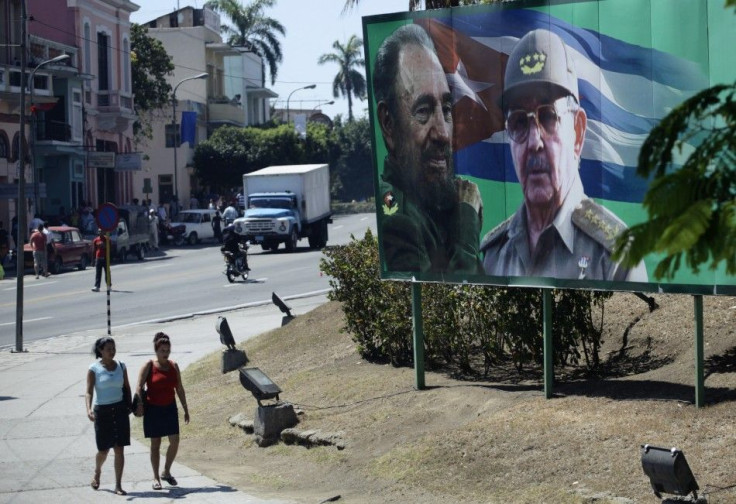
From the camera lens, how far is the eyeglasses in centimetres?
1108

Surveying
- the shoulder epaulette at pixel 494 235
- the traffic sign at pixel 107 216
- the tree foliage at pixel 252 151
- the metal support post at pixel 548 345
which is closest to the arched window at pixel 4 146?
the tree foliage at pixel 252 151

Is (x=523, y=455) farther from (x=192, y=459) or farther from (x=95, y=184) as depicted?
(x=95, y=184)

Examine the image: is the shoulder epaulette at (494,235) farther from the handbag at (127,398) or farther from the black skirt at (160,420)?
the handbag at (127,398)

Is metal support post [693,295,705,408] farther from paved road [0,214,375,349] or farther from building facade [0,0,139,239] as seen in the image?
building facade [0,0,139,239]

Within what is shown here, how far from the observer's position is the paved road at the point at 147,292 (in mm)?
27984

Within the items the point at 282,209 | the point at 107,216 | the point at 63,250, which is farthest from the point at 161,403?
the point at 282,209

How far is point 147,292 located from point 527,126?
23936 mm

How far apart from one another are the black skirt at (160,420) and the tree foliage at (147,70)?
59500mm

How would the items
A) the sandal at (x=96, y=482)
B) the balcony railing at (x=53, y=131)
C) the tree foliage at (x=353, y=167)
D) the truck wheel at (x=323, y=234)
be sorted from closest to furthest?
1. the sandal at (x=96, y=482)
2. the truck wheel at (x=323, y=234)
3. the balcony railing at (x=53, y=131)
4. the tree foliage at (x=353, y=167)

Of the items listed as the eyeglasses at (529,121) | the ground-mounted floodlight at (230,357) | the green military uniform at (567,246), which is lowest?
the ground-mounted floodlight at (230,357)

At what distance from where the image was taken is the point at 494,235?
38.9 feet

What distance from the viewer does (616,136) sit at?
1050 centimetres

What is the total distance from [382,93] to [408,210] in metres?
1.29

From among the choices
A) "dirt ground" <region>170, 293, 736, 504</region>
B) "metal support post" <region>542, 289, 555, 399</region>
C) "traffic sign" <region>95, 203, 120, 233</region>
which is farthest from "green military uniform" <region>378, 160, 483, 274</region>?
"traffic sign" <region>95, 203, 120, 233</region>
